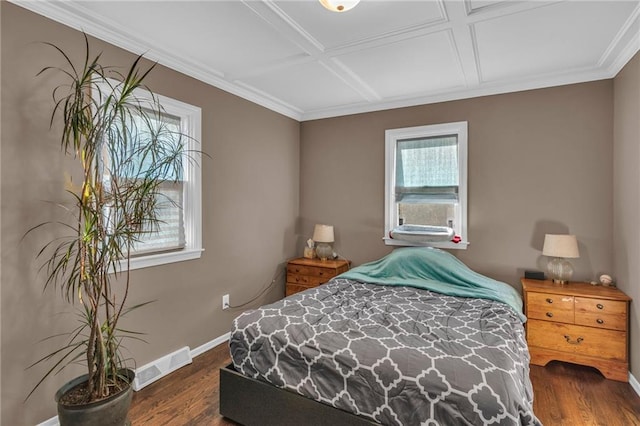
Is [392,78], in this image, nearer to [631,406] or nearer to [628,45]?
[628,45]

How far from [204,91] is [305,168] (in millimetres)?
1745

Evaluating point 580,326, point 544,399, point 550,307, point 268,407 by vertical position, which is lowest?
point 544,399

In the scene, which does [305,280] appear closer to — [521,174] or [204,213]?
[204,213]

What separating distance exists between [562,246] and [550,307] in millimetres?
539

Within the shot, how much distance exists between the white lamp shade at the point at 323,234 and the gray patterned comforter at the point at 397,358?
1.51 m

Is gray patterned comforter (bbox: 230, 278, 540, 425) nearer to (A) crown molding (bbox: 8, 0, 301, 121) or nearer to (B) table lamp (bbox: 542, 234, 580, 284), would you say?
(B) table lamp (bbox: 542, 234, 580, 284)

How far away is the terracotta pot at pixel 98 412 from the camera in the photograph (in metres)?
1.67

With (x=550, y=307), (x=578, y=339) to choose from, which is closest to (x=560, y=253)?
(x=550, y=307)

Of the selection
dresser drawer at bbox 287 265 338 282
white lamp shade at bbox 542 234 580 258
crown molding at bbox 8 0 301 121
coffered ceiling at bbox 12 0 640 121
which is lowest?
dresser drawer at bbox 287 265 338 282

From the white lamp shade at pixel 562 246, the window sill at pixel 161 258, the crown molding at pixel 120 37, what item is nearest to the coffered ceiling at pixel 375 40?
the crown molding at pixel 120 37

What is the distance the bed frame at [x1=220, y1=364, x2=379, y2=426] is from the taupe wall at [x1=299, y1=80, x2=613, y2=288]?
91.2 inches

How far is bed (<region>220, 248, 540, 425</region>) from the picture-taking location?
147cm

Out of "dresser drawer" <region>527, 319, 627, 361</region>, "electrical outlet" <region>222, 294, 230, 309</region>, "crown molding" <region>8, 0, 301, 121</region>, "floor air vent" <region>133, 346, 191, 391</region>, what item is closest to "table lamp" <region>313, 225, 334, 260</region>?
"electrical outlet" <region>222, 294, 230, 309</region>

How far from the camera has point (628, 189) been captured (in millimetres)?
2578
